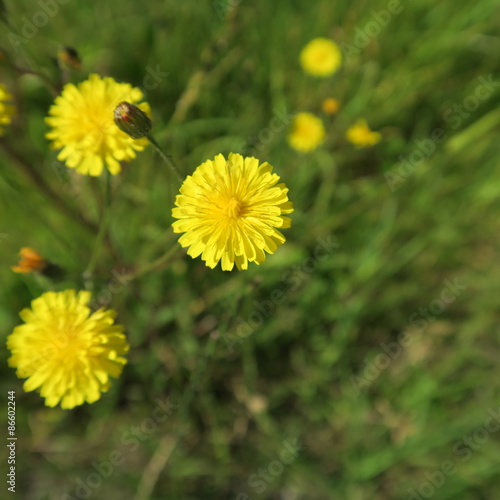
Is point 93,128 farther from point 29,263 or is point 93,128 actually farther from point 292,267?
point 292,267

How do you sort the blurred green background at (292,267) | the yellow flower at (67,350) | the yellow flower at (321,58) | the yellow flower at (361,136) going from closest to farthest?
the yellow flower at (67,350), the blurred green background at (292,267), the yellow flower at (361,136), the yellow flower at (321,58)

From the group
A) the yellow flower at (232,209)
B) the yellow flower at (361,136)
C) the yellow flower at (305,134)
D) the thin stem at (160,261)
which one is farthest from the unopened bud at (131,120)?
the yellow flower at (361,136)

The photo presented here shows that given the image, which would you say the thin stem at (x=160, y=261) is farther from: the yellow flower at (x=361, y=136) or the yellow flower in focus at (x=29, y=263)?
the yellow flower at (x=361, y=136)

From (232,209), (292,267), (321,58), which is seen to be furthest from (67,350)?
(321,58)

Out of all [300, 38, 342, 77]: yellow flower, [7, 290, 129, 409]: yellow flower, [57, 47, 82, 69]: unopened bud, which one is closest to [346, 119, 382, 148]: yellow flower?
[300, 38, 342, 77]: yellow flower

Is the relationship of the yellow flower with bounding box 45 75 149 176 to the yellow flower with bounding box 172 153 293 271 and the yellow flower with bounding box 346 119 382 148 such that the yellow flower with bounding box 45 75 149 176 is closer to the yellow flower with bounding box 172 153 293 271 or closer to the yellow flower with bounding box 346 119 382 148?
the yellow flower with bounding box 172 153 293 271

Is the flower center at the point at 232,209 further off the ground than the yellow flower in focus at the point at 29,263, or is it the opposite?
the yellow flower in focus at the point at 29,263

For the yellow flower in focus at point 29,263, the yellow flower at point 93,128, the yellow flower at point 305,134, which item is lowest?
the yellow flower in focus at point 29,263

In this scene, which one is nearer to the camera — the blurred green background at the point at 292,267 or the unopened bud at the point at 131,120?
the unopened bud at the point at 131,120
